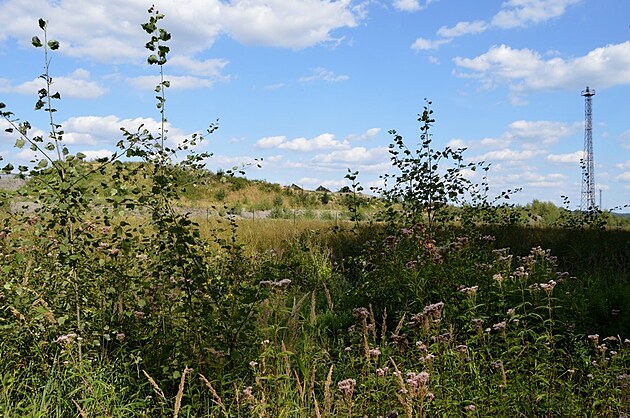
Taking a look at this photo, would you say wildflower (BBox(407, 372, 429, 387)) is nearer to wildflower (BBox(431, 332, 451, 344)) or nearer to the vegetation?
the vegetation

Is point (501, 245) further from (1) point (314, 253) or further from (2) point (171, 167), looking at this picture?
(2) point (171, 167)

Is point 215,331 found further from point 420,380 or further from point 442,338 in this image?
point 420,380

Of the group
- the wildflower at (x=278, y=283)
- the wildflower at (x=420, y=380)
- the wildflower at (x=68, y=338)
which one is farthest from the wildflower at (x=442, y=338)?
the wildflower at (x=68, y=338)

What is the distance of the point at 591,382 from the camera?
3.62 metres

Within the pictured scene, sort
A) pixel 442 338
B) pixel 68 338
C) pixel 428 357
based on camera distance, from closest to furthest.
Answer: pixel 428 357 → pixel 442 338 → pixel 68 338

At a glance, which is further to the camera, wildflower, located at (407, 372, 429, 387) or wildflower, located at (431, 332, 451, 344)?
wildflower, located at (431, 332, 451, 344)

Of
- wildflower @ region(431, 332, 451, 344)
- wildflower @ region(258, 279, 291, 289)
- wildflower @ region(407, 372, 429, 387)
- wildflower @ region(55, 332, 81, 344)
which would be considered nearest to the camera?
wildflower @ region(407, 372, 429, 387)

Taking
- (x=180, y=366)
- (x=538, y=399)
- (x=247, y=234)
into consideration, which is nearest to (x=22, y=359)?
(x=180, y=366)

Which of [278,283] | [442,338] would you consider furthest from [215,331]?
[442,338]

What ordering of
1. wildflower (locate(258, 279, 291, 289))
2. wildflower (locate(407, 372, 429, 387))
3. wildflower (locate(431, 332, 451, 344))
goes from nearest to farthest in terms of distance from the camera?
wildflower (locate(407, 372, 429, 387)) < wildflower (locate(431, 332, 451, 344)) < wildflower (locate(258, 279, 291, 289))

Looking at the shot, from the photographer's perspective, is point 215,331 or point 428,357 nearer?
point 428,357

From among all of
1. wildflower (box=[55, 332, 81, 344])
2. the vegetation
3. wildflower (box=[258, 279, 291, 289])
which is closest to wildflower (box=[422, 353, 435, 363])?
the vegetation

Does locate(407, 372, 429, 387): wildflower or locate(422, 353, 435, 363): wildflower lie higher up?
locate(407, 372, 429, 387): wildflower

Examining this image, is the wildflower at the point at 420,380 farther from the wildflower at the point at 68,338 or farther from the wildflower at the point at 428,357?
the wildflower at the point at 68,338
